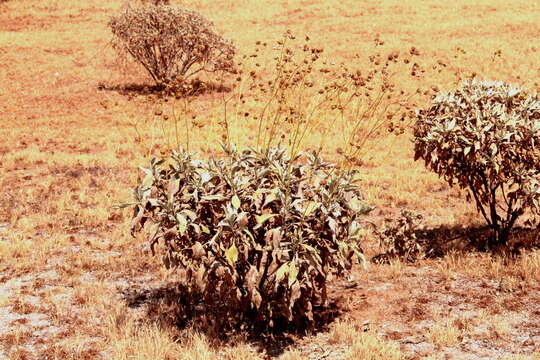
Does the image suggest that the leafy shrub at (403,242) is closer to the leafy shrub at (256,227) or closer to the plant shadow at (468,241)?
the plant shadow at (468,241)

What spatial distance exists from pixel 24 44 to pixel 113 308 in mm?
25929

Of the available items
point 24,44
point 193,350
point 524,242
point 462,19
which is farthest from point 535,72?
point 24,44

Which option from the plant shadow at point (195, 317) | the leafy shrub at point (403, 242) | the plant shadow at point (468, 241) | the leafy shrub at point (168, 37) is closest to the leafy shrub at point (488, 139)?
the plant shadow at point (468, 241)

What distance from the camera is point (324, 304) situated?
5.79m

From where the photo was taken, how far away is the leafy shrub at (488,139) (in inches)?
253

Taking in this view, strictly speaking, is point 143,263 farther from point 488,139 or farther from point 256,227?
point 488,139

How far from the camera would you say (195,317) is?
571cm

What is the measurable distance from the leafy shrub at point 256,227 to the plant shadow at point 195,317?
10 cm

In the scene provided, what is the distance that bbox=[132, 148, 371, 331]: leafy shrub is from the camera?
15.8 ft

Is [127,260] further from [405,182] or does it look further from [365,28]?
[365,28]

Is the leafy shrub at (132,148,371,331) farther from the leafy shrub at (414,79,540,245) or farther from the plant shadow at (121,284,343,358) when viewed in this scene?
the leafy shrub at (414,79,540,245)

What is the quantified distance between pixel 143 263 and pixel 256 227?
2.92 meters

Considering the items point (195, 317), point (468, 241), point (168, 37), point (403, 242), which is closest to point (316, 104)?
point (168, 37)

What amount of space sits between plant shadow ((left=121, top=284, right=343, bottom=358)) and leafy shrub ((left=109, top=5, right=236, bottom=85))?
13770 millimetres
